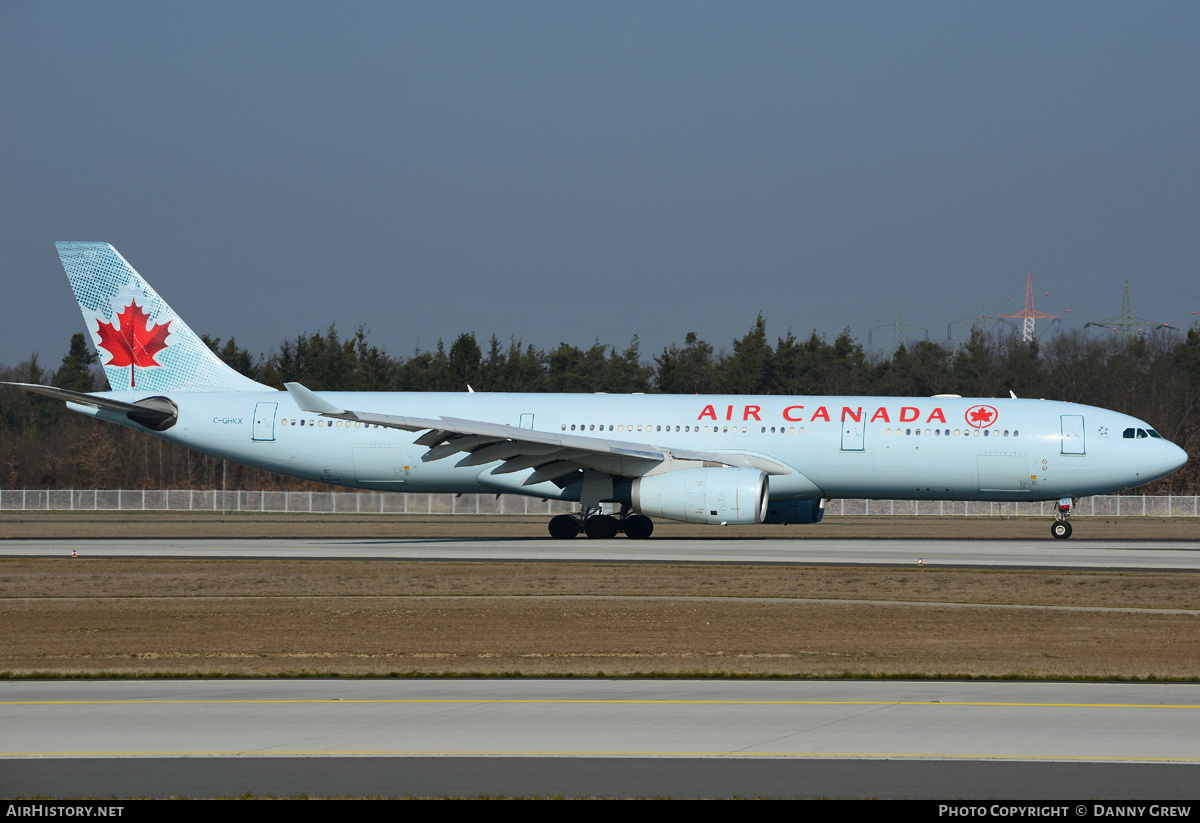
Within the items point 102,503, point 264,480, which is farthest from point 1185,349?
point 102,503

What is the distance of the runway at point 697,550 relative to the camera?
2478 centimetres

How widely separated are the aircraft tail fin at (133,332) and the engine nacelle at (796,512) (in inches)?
568

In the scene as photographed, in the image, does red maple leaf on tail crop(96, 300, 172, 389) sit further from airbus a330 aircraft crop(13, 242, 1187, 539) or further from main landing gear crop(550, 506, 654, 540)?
main landing gear crop(550, 506, 654, 540)

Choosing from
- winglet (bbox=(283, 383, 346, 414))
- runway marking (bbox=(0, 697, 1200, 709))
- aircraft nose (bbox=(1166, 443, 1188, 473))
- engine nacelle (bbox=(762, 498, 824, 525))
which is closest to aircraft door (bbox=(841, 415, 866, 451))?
engine nacelle (bbox=(762, 498, 824, 525))

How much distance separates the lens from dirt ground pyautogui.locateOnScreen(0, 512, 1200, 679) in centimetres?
1273

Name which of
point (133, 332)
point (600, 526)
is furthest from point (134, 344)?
point (600, 526)

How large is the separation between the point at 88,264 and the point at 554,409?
46.2 feet

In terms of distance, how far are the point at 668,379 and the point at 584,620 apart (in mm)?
66676

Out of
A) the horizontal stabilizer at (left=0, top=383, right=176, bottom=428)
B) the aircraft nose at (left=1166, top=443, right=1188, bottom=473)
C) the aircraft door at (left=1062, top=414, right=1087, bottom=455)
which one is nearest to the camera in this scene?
the aircraft nose at (left=1166, top=443, right=1188, bottom=473)

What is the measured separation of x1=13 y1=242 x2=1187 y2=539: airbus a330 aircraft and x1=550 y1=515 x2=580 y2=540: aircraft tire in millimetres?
39

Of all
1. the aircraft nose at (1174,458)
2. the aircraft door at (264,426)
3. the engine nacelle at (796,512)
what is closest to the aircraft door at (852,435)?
the engine nacelle at (796,512)

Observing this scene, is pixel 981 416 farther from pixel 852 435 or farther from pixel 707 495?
pixel 707 495

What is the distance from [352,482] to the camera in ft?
109

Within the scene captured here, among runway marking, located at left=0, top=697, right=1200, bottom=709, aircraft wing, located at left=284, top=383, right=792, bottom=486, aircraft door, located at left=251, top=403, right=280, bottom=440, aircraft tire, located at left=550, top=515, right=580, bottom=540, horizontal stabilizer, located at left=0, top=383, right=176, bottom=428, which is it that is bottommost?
runway marking, located at left=0, top=697, right=1200, bottom=709
